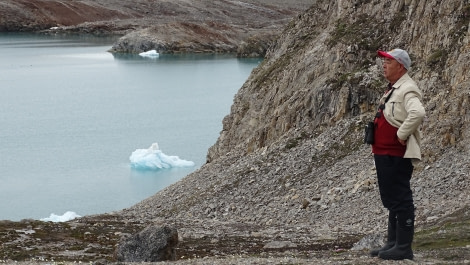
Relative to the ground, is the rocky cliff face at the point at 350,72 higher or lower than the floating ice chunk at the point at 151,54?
higher

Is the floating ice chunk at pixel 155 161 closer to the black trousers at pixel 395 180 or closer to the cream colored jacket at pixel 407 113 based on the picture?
the black trousers at pixel 395 180

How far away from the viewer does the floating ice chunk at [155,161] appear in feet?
141

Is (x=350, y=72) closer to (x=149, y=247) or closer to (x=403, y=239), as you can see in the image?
(x=149, y=247)

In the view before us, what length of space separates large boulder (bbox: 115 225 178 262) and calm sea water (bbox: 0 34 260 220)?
2211cm

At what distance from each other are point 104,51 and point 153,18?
2146 inches

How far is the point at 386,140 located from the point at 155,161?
112 feet

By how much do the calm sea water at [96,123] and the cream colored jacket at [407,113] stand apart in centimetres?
2725

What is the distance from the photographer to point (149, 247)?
43.7ft

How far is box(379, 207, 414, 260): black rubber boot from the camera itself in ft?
31.4

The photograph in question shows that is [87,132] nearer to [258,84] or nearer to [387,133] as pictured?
[258,84]

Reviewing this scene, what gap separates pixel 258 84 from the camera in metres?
36.8

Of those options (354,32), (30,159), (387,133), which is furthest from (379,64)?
(30,159)

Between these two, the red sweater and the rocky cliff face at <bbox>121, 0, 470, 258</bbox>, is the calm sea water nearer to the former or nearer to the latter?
the rocky cliff face at <bbox>121, 0, 470, 258</bbox>

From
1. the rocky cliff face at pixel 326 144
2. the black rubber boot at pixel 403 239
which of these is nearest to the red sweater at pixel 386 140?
the black rubber boot at pixel 403 239
